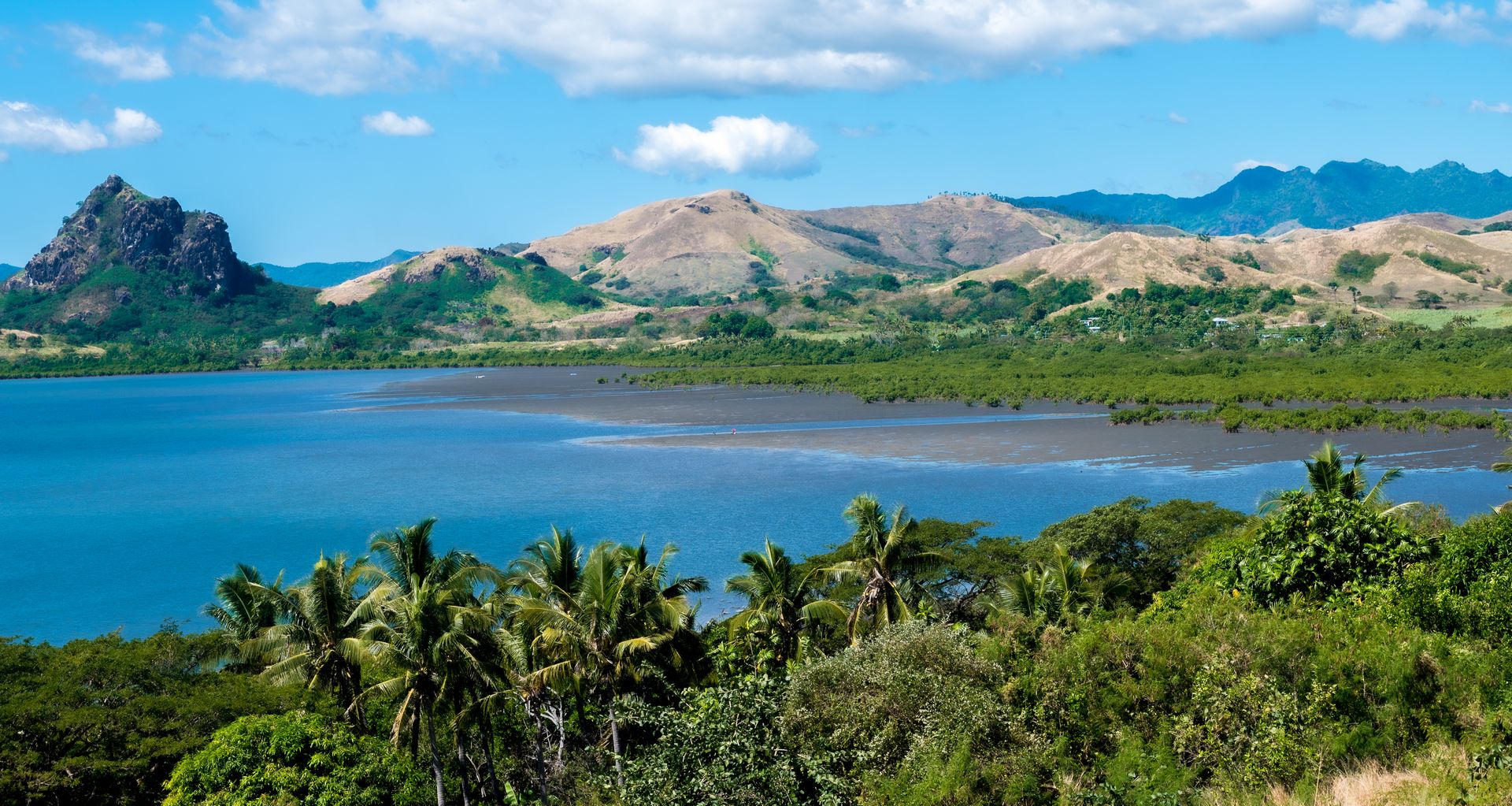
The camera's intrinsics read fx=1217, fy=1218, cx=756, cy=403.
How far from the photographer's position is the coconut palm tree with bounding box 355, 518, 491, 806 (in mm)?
23031

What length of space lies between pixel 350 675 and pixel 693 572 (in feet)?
88.1

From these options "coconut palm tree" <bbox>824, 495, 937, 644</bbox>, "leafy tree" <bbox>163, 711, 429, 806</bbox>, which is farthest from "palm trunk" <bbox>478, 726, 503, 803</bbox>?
"coconut palm tree" <bbox>824, 495, 937, 644</bbox>

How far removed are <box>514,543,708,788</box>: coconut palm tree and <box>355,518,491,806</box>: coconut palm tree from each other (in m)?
1.25

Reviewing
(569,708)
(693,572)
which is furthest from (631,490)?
(569,708)

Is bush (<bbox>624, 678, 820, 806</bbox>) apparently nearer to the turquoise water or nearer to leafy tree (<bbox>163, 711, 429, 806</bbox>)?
leafy tree (<bbox>163, 711, 429, 806</bbox>)

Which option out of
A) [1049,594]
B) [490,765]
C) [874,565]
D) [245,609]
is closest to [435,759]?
[490,765]

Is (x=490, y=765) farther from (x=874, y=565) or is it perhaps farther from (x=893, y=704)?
(x=874, y=565)

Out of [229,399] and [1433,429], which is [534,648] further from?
[229,399]

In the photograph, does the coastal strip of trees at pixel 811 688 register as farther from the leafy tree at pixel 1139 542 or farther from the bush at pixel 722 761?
the leafy tree at pixel 1139 542

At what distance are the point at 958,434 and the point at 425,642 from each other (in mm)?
84884

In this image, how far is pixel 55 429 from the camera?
138125 mm

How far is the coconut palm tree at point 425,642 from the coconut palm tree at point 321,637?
550 mm

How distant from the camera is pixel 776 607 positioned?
28625mm

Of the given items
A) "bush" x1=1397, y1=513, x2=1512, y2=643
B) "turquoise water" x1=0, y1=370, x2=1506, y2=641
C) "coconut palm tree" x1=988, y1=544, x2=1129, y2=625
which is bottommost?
"turquoise water" x1=0, y1=370, x2=1506, y2=641
